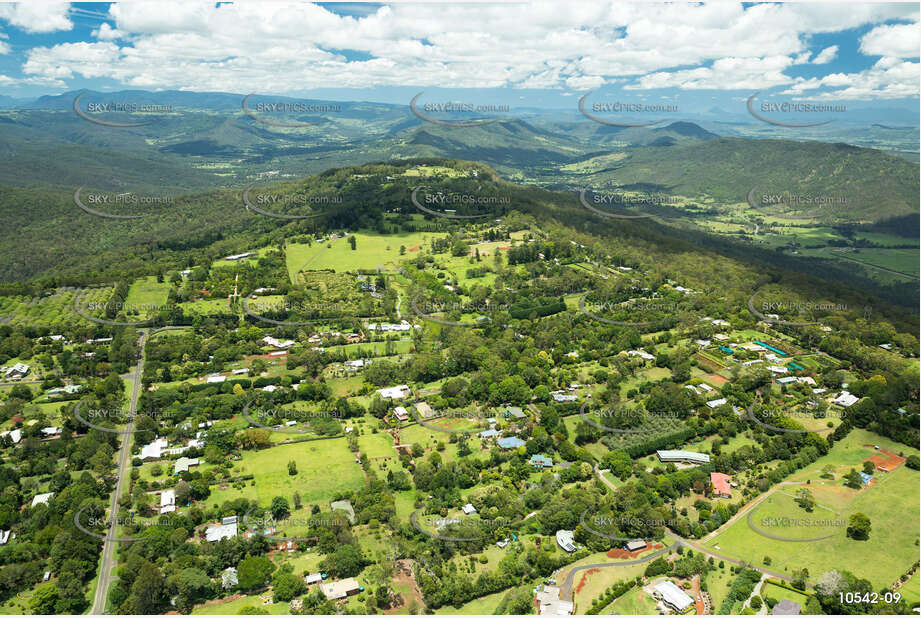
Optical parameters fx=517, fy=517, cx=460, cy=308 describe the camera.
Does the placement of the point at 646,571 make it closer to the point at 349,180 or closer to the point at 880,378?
the point at 880,378

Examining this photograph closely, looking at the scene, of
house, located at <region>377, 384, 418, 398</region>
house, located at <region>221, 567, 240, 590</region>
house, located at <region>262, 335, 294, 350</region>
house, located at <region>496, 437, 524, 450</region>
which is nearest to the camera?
house, located at <region>221, 567, 240, 590</region>

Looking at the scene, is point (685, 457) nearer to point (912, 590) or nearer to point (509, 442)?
point (509, 442)

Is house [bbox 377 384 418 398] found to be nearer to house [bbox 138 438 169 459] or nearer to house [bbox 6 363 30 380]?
house [bbox 138 438 169 459]

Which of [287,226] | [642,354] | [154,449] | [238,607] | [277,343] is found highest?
[287,226]

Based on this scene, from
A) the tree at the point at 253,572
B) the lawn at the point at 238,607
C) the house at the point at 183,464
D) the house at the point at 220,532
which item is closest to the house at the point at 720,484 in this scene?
the lawn at the point at 238,607

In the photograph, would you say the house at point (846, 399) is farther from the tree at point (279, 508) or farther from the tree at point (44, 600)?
the tree at point (44, 600)

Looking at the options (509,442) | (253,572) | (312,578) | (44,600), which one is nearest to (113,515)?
(44,600)

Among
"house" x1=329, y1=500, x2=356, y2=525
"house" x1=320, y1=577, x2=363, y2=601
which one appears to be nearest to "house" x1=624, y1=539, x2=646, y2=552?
"house" x1=320, y1=577, x2=363, y2=601
